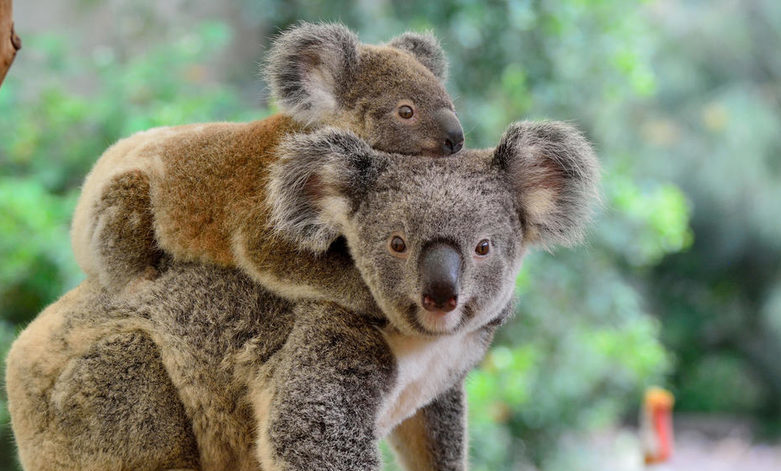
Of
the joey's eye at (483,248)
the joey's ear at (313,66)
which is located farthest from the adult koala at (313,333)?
the joey's ear at (313,66)

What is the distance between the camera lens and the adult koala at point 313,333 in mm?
2084

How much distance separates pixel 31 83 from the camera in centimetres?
633

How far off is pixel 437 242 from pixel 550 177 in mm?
478

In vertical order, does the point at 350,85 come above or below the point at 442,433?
above

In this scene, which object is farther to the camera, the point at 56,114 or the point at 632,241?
the point at 632,241

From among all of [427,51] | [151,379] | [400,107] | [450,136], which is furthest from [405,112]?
[151,379]

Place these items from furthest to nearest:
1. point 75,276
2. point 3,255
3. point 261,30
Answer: point 261,30 < point 3,255 < point 75,276

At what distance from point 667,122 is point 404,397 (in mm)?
8745

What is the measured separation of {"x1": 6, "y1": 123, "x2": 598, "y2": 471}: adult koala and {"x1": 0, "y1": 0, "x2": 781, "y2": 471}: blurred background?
155cm

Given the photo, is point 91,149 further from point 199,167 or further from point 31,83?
point 199,167

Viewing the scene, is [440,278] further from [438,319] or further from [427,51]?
[427,51]

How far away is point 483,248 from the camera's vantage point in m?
2.11

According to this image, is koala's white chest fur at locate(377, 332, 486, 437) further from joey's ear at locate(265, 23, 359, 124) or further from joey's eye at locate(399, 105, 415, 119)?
joey's ear at locate(265, 23, 359, 124)

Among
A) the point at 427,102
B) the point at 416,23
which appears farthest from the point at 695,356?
the point at 427,102
